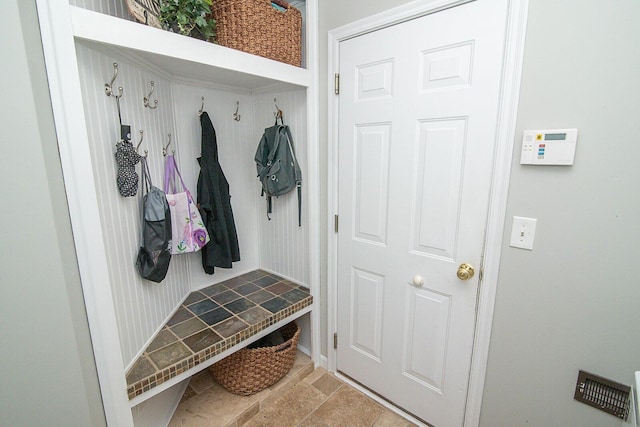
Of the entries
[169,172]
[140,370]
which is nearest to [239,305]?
[140,370]

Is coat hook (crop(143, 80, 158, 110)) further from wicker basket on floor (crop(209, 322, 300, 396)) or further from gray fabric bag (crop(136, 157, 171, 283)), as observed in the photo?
wicker basket on floor (crop(209, 322, 300, 396))

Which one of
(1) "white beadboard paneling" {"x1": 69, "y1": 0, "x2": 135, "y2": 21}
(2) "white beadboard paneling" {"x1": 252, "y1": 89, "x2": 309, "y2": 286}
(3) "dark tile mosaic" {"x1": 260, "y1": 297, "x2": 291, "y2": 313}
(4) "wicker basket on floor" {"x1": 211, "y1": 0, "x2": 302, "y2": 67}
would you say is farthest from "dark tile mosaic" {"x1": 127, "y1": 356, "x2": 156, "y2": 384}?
(4) "wicker basket on floor" {"x1": 211, "y1": 0, "x2": 302, "y2": 67}

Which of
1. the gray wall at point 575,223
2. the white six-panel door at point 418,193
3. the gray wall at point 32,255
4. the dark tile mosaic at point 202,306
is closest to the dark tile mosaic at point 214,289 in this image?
the dark tile mosaic at point 202,306

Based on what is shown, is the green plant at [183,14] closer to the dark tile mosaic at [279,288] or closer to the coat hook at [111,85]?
the coat hook at [111,85]

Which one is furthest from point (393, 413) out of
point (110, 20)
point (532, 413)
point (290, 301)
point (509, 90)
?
point (110, 20)

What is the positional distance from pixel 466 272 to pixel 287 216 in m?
1.17

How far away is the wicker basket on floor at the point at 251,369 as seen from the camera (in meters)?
1.63

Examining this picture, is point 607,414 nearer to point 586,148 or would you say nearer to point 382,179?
point 586,148

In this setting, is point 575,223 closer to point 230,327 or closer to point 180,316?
point 230,327

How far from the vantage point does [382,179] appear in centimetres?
148

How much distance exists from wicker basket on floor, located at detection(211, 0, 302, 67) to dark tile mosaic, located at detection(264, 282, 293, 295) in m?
1.40

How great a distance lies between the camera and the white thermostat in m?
0.98

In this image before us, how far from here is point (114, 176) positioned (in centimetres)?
113

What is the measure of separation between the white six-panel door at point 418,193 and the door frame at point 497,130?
0.03 meters
